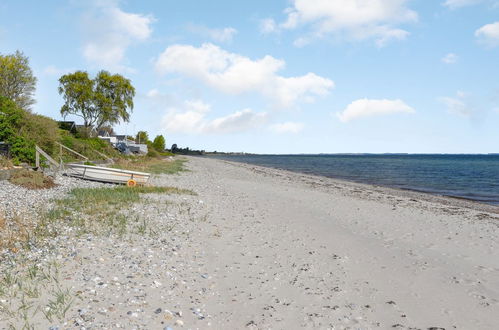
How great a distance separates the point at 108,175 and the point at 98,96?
46511mm

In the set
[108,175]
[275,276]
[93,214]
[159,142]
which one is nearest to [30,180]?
[108,175]

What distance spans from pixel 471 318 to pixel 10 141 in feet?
84.1

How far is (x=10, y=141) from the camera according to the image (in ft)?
74.3

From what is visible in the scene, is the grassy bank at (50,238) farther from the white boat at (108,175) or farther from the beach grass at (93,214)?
the white boat at (108,175)

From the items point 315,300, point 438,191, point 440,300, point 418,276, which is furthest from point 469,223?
point 438,191

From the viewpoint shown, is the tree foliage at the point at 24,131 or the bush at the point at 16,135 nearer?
the bush at the point at 16,135

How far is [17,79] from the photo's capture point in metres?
53.8

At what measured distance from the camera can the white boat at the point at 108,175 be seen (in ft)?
73.9

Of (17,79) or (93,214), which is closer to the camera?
(93,214)

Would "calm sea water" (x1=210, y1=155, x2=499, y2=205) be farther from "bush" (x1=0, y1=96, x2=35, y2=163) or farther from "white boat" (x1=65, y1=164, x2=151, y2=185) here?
"bush" (x1=0, y1=96, x2=35, y2=163)

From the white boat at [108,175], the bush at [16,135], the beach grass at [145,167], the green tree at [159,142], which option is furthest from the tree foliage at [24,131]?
the green tree at [159,142]

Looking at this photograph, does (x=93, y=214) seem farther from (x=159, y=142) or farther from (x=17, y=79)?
(x=159, y=142)

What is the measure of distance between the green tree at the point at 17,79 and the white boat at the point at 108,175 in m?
37.5

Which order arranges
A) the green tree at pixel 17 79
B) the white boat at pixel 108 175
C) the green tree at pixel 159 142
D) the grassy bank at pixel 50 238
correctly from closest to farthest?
the grassy bank at pixel 50 238 → the white boat at pixel 108 175 → the green tree at pixel 17 79 → the green tree at pixel 159 142
